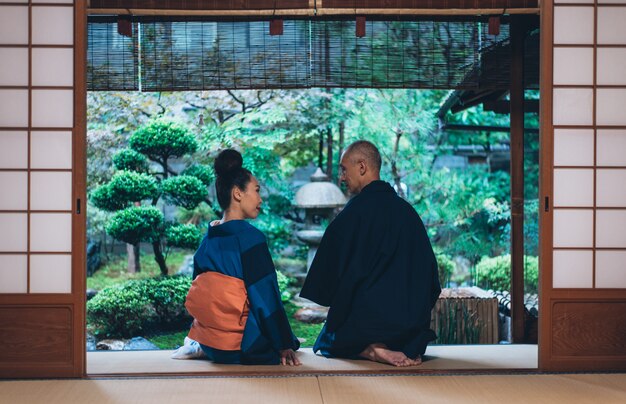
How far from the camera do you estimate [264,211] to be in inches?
387

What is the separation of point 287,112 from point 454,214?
2701 mm

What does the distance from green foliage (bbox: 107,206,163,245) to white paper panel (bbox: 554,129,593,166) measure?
4386 mm

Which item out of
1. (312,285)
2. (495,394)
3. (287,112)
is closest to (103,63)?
(312,285)

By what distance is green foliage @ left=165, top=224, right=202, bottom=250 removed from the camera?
25.1 feet

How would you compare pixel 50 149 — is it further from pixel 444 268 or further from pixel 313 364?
pixel 444 268

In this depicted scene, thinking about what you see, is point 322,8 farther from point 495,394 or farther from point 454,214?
point 454,214

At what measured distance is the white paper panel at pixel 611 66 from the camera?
425 centimetres

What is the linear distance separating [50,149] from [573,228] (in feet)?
9.37

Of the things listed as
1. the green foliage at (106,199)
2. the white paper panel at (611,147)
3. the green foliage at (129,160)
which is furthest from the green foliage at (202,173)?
the white paper panel at (611,147)

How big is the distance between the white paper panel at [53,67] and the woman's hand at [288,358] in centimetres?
185

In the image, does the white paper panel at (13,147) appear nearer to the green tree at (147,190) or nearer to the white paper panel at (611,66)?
the white paper panel at (611,66)

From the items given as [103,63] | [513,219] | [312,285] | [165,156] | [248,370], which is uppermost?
[103,63]

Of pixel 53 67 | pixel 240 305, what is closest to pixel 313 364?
pixel 240 305

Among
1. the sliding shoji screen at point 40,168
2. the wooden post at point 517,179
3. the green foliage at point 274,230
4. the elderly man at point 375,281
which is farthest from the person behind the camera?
the green foliage at point 274,230
